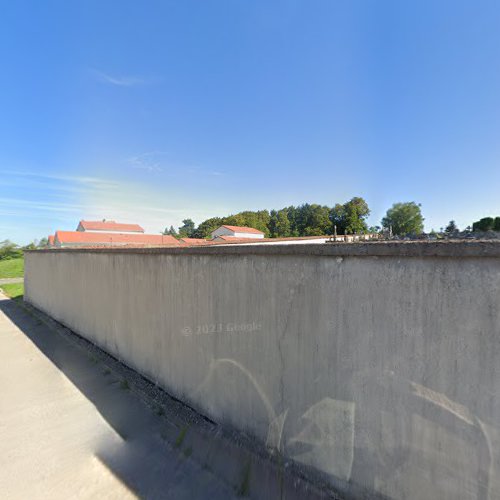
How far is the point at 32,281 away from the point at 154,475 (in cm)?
1101

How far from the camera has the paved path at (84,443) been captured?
2.41 metres

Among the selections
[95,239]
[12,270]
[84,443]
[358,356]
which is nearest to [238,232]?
[95,239]

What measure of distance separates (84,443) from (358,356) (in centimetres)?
287

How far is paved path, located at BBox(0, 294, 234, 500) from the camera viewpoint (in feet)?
7.91

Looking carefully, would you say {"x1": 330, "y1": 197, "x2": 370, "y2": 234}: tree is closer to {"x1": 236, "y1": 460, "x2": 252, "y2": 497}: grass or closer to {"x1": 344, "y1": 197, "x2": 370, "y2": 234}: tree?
{"x1": 344, "y1": 197, "x2": 370, "y2": 234}: tree

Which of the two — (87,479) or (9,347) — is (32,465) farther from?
(9,347)

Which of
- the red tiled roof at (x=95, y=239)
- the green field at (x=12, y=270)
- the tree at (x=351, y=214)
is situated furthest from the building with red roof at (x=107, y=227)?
the tree at (x=351, y=214)

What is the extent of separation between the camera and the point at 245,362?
2754 millimetres

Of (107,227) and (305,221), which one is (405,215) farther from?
(107,227)

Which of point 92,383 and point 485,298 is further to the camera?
point 92,383

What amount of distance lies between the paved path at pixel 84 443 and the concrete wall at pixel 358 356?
596 millimetres

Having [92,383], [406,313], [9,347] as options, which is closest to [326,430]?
[406,313]

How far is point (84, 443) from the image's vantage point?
9.81 feet

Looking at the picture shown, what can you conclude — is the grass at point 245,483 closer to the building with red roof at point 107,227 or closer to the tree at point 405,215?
the tree at point 405,215
